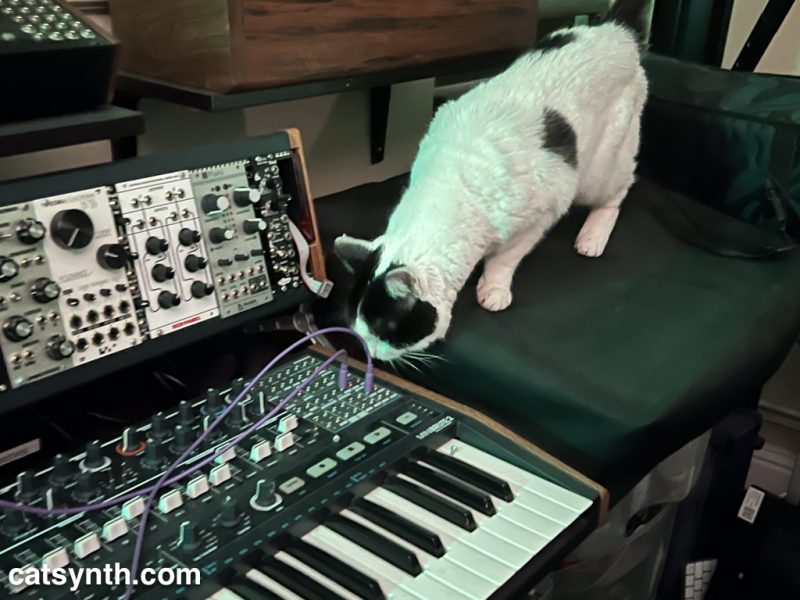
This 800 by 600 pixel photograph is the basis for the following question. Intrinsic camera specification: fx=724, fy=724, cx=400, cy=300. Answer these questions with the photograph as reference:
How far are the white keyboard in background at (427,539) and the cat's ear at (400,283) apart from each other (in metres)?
0.27

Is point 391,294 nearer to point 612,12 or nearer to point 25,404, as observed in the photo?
point 25,404

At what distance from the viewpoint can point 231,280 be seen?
2.91 feet

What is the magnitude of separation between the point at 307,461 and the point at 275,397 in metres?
0.13

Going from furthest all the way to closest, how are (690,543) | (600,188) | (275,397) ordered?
(690,543) → (600,188) → (275,397)

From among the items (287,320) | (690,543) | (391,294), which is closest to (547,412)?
(391,294)

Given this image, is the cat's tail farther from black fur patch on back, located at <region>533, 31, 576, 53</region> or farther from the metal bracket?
the metal bracket

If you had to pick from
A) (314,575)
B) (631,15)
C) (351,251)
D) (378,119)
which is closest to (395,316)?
(351,251)

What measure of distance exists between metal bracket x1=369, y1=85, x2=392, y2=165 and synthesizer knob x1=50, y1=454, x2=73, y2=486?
3.35ft

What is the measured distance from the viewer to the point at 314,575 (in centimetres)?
67

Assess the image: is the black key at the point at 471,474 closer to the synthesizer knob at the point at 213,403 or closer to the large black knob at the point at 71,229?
the synthesizer knob at the point at 213,403

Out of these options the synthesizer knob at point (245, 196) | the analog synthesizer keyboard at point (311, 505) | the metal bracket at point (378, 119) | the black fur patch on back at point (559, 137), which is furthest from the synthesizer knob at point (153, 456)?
the metal bracket at point (378, 119)

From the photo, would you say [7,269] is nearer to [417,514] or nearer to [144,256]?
[144,256]

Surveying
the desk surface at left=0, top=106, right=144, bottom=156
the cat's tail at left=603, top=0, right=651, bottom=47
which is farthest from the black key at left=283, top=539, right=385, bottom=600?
the cat's tail at left=603, top=0, right=651, bottom=47

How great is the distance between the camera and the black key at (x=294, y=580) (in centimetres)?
64
